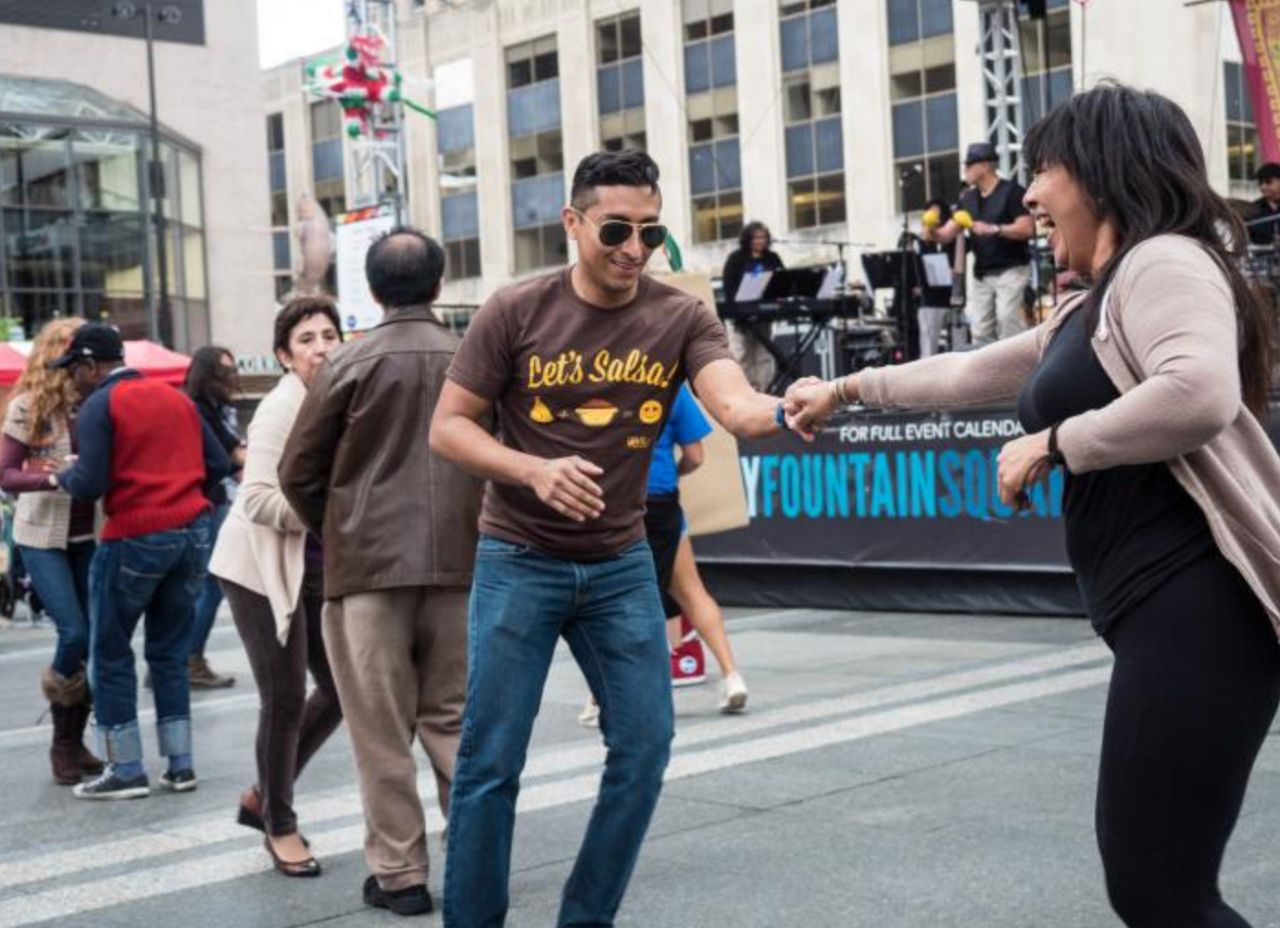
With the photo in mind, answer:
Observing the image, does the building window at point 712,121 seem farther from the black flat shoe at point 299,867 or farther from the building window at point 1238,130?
the black flat shoe at point 299,867

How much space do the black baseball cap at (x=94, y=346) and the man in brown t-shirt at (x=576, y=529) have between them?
10.8 ft

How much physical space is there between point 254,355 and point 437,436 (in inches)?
1645

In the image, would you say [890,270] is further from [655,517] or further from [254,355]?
[254,355]

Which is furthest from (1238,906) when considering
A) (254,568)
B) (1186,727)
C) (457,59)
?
(457,59)

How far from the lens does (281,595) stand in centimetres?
579

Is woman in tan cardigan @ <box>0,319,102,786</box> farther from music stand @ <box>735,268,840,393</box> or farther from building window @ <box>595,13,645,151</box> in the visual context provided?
building window @ <box>595,13,645,151</box>

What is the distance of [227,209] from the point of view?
45.7 m

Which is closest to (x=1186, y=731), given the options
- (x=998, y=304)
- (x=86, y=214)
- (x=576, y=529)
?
(x=576, y=529)

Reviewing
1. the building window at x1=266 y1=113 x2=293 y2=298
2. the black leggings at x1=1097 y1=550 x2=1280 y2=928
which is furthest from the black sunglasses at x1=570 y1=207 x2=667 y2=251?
the building window at x1=266 y1=113 x2=293 y2=298

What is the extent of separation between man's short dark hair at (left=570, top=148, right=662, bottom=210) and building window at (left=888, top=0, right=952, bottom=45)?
35.5 m

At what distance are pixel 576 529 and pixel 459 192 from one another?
161 ft

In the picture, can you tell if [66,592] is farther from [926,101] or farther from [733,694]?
[926,101]

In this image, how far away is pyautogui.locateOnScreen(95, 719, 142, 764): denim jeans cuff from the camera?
23.3 feet

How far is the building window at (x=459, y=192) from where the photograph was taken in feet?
168
